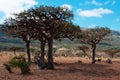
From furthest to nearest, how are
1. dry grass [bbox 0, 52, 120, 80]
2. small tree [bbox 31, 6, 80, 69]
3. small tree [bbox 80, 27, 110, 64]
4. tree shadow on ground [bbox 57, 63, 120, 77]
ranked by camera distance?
1. small tree [bbox 80, 27, 110, 64]
2. small tree [bbox 31, 6, 80, 69]
3. tree shadow on ground [bbox 57, 63, 120, 77]
4. dry grass [bbox 0, 52, 120, 80]


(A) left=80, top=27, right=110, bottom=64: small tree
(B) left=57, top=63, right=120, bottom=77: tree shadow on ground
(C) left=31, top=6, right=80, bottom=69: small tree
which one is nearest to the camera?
(B) left=57, top=63, right=120, bottom=77: tree shadow on ground

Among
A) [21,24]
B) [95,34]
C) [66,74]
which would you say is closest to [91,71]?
[66,74]

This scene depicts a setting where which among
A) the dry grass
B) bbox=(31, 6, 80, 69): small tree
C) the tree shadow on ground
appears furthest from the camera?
bbox=(31, 6, 80, 69): small tree

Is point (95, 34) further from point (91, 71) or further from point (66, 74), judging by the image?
point (66, 74)

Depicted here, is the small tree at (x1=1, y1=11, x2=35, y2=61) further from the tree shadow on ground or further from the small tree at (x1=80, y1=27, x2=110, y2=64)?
the small tree at (x1=80, y1=27, x2=110, y2=64)

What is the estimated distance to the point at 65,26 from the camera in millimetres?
32062

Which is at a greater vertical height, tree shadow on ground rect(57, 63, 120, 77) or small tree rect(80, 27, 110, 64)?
small tree rect(80, 27, 110, 64)

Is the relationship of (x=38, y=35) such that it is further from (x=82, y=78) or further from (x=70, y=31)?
(x=82, y=78)

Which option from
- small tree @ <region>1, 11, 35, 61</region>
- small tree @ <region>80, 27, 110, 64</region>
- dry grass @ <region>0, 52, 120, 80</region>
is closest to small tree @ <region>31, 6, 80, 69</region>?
small tree @ <region>1, 11, 35, 61</region>

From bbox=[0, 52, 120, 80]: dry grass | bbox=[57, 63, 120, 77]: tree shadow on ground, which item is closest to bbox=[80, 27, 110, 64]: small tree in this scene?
bbox=[57, 63, 120, 77]: tree shadow on ground

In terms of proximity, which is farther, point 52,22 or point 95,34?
point 95,34

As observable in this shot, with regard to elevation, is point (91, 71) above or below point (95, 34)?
below

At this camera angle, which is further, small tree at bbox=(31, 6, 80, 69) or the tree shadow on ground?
small tree at bbox=(31, 6, 80, 69)

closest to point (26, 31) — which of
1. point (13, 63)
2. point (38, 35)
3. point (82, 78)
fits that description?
point (38, 35)
